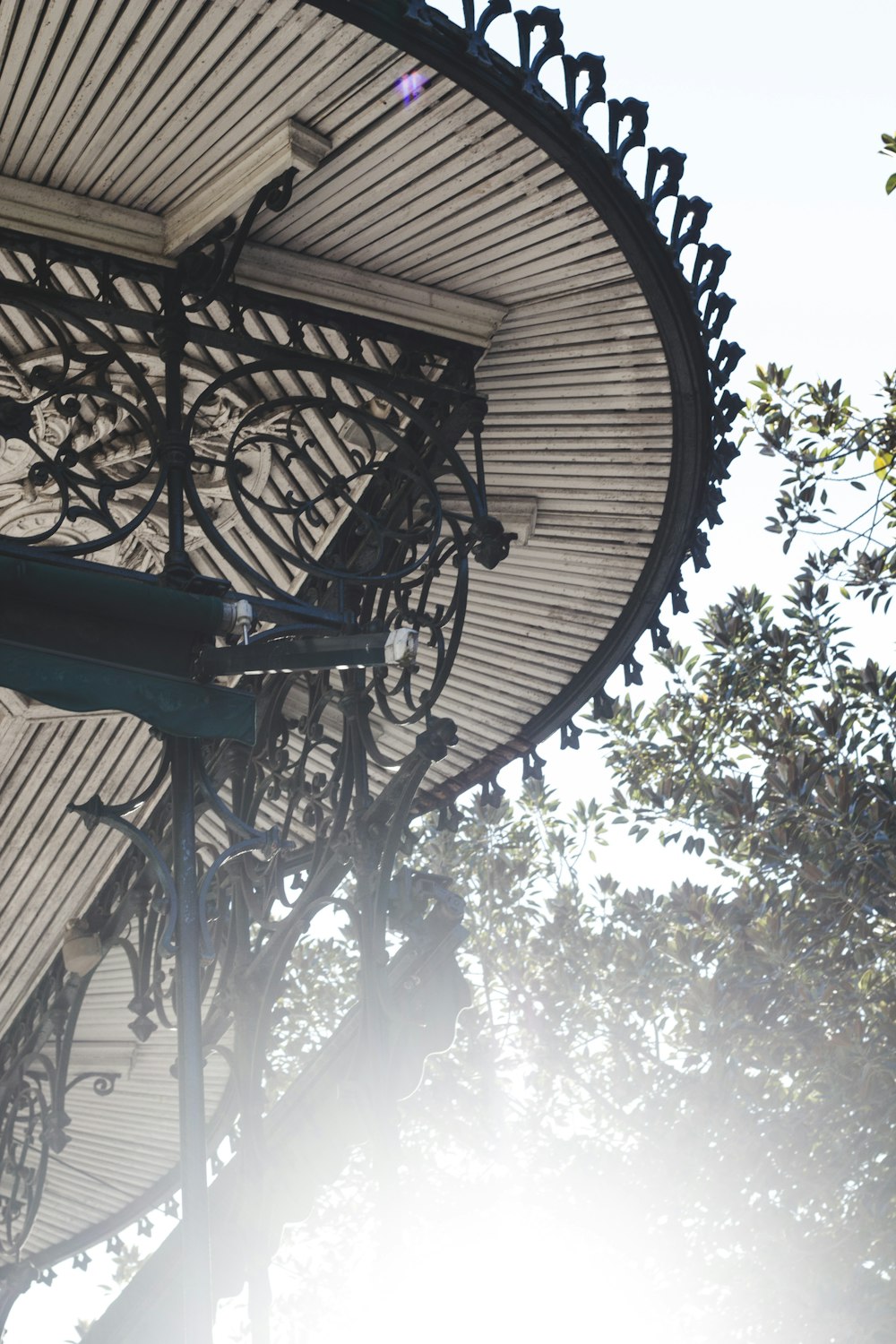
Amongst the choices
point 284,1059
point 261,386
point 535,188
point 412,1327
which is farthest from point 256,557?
point 284,1059

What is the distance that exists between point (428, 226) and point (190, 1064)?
2032mm

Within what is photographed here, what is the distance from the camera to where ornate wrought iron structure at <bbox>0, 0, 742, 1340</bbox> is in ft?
10.8

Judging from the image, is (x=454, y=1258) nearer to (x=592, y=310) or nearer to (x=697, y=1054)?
(x=697, y=1054)

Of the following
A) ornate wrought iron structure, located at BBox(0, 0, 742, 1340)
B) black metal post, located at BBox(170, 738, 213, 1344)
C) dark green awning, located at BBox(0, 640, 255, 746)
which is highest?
ornate wrought iron structure, located at BBox(0, 0, 742, 1340)

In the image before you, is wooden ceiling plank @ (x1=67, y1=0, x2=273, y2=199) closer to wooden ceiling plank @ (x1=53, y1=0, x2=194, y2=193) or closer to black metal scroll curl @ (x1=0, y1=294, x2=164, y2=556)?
wooden ceiling plank @ (x1=53, y1=0, x2=194, y2=193)

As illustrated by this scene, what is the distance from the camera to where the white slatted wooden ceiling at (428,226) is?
3.22 metres

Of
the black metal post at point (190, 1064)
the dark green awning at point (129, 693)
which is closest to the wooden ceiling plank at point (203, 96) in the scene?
the dark green awning at point (129, 693)

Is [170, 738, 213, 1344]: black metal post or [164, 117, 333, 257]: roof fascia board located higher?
[164, 117, 333, 257]: roof fascia board

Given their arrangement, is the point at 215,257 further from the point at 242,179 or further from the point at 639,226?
the point at 639,226

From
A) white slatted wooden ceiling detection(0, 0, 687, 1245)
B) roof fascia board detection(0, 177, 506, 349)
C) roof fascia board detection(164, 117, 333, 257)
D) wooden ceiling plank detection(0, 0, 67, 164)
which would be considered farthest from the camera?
roof fascia board detection(0, 177, 506, 349)

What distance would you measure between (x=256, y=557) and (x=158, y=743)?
1.06 meters

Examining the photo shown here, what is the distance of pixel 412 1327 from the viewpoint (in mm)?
4020

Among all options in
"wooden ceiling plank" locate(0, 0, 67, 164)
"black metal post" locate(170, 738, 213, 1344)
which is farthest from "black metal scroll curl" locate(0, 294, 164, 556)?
"black metal post" locate(170, 738, 213, 1344)

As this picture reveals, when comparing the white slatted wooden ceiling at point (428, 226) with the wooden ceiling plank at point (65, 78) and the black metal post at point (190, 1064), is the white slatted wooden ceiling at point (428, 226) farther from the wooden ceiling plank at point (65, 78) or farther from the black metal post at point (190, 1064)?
the black metal post at point (190, 1064)
